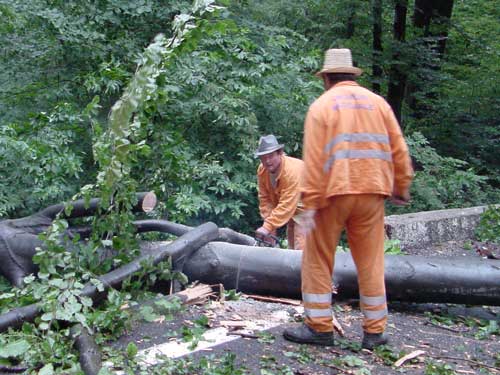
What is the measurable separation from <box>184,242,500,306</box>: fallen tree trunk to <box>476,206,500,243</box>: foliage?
384 centimetres

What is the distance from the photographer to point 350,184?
445cm

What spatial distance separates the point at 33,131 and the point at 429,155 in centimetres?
732

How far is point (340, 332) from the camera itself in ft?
16.6

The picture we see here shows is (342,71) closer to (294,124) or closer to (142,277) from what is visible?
(142,277)

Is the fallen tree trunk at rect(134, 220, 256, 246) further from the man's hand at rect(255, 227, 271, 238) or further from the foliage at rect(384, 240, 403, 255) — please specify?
the foliage at rect(384, 240, 403, 255)

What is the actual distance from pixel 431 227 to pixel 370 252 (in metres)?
4.60

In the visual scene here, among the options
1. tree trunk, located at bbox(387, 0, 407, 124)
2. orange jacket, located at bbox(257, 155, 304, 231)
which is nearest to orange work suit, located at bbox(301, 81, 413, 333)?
orange jacket, located at bbox(257, 155, 304, 231)

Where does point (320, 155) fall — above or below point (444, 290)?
above

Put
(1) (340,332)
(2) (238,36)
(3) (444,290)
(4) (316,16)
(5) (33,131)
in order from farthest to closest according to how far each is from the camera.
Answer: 1. (4) (316,16)
2. (2) (238,36)
3. (5) (33,131)
4. (3) (444,290)
5. (1) (340,332)

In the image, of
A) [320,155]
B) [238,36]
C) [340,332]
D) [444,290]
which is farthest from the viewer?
[238,36]

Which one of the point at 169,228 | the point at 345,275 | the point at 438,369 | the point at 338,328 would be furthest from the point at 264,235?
the point at 438,369

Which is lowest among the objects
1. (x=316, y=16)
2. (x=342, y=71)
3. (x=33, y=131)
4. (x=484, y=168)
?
(x=484, y=168)

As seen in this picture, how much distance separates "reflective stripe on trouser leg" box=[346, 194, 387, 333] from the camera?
4559mm

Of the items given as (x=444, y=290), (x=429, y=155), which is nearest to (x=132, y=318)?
(x=444, y=290)
